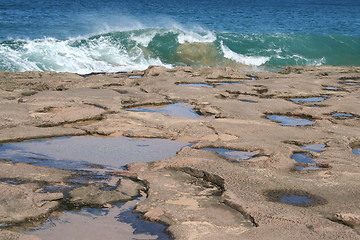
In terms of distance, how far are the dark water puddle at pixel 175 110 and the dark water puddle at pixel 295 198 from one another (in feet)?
9.60

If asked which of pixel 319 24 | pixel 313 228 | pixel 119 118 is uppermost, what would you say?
pixel 313 228

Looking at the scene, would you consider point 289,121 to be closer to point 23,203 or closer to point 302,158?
point 302,158

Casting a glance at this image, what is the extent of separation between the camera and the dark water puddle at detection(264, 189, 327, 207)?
4042 millimetres

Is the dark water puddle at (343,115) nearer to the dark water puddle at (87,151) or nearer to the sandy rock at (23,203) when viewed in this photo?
the dark water puddle at (87,151)

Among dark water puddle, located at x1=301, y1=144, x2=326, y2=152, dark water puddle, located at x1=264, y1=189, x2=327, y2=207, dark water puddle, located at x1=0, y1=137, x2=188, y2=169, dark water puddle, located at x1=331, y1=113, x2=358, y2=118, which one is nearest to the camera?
dark water puddle, located at x1=264, y1=189, x2=327, y2=207

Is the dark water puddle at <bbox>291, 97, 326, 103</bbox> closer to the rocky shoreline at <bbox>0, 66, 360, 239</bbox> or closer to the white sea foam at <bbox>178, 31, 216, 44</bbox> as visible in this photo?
the rocky shoreline at <bbox>0, 66, 360, 239</bbox>

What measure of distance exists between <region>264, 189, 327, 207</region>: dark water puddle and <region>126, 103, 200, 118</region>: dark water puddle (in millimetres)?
2925

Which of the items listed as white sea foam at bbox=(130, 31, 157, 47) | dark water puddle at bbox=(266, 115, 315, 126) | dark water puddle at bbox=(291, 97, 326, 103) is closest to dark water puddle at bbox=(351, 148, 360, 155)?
dark water puddle at bbox=(266, 115, 315, 126)

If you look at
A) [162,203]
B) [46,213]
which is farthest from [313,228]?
[46,213]

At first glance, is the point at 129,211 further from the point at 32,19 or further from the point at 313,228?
the point at 32,19

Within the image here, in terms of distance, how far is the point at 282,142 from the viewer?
19.0 feet

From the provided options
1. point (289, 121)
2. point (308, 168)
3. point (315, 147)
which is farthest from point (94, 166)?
point (289, 121)

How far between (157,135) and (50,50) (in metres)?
8.83

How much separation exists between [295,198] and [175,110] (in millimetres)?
3434
